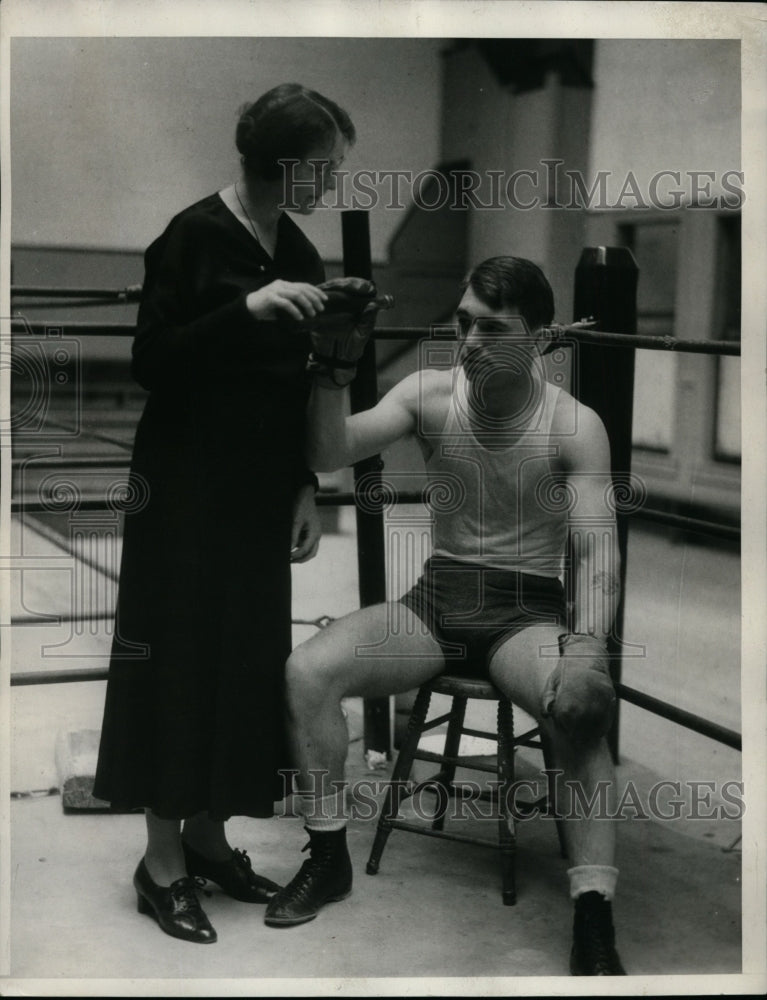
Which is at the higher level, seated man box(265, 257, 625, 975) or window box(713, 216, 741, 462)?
window box(713, 216, 741, 462)

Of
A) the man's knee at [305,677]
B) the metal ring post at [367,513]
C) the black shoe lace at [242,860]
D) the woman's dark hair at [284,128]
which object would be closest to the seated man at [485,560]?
the man's knee at [305,677]

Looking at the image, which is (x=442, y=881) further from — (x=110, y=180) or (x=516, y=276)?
(x=110, y=180)

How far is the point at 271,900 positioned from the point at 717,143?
179 cm

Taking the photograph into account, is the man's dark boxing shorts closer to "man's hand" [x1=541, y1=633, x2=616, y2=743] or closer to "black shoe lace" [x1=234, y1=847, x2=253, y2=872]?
"man's hand" [x1=541, y1=633, x2=616, y2=743]

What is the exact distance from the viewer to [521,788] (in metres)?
2.85

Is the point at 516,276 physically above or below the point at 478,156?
below

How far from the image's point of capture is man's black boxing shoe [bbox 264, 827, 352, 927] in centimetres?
218

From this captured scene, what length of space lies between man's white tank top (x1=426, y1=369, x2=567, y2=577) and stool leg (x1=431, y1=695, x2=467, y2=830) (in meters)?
0.38

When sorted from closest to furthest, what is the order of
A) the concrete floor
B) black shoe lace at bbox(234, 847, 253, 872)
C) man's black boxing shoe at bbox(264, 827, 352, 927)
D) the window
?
the concrete floor < man's black boxing shoe at bbox(264, 827, 352, 927) < black shoe lace at bbox(234, 847, 253, 872) < the window

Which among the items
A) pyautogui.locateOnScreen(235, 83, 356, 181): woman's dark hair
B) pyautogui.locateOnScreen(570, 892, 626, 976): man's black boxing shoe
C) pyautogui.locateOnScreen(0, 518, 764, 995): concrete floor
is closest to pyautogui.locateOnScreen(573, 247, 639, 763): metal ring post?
pyautogui.locateOnScreen(0, 518, 764, 995): concrete floor

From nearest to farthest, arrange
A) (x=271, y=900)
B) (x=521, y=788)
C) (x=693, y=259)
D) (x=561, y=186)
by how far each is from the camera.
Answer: (x=271, y=900) → (x=561, y=186) → (x=521, y=788) → (x=693, y=259)

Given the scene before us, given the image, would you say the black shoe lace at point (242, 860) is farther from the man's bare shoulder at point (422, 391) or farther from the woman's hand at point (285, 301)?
the woman's hand at point (285, 301)

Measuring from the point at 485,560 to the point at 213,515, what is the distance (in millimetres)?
609

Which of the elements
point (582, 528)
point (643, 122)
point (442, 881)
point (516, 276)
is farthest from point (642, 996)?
point (643, 122)
